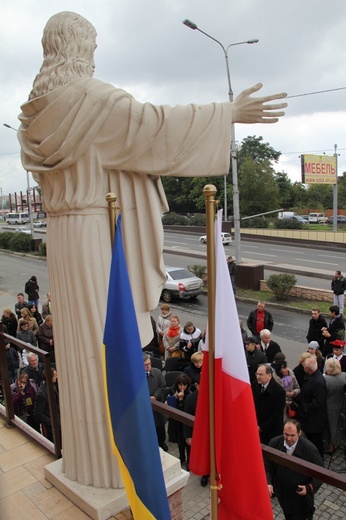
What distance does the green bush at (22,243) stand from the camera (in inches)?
1341

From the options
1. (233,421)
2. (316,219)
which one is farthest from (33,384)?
(316,219)

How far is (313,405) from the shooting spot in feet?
19.7

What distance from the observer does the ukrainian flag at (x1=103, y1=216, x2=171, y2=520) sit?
7.46 feet

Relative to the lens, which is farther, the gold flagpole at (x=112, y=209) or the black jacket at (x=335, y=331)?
the black jacket at (x=335, y=331)

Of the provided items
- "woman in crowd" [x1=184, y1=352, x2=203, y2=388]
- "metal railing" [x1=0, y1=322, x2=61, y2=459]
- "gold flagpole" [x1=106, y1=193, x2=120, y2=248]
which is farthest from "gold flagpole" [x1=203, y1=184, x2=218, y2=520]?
"woman in crowd" [x1=184, y1=352, x2=203, y2=388]

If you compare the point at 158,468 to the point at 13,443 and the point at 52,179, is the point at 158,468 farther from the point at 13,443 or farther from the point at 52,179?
the point at 13,443

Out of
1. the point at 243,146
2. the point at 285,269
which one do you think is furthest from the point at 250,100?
the point at 243,146

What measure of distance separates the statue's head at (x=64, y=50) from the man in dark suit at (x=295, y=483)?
3613 millimetres

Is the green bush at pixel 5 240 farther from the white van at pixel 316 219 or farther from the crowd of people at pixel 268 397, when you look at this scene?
the white van at pixel 316 219

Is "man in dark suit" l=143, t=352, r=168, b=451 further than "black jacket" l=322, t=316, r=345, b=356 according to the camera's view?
No

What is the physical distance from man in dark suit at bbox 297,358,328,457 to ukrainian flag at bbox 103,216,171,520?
419 centimetres

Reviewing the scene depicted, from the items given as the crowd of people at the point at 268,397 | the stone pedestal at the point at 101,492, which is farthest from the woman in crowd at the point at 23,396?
the stone pedestal at the point at 101,492

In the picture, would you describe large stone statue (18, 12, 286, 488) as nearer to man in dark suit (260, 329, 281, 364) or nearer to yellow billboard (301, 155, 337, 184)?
man in dark suit (260, 329, 281, 364)

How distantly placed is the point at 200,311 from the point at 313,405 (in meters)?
10.2
